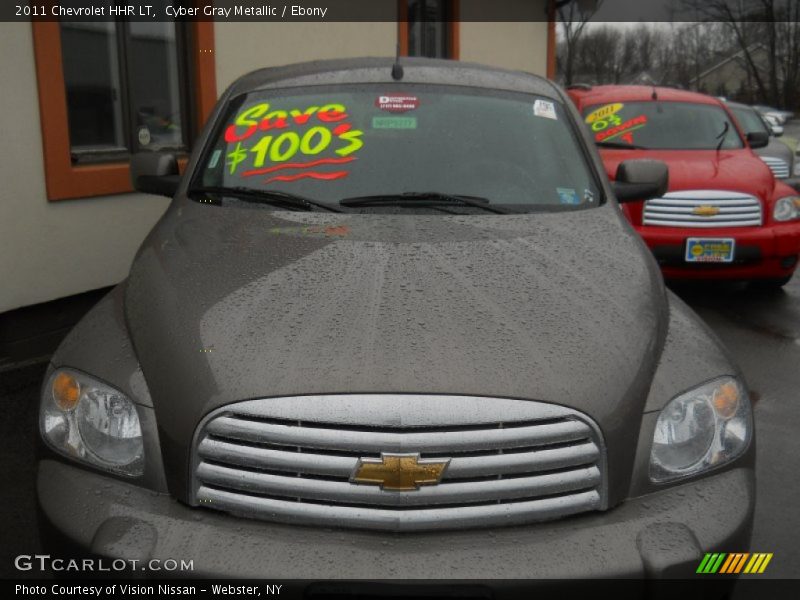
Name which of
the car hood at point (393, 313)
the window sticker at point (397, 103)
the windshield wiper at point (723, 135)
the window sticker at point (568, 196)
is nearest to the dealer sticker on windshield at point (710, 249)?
the windshield wiper at point (723, 135)

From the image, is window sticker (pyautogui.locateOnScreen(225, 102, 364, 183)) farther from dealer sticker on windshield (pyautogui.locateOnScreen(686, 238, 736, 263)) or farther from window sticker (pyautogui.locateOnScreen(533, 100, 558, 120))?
dealer sticker on windshield (pyautogui.locateOnScreen(686, 238, 736, 263))

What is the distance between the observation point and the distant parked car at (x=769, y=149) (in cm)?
1097

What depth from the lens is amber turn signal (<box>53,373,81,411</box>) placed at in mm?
2227

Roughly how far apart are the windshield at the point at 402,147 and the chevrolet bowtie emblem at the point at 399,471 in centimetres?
130

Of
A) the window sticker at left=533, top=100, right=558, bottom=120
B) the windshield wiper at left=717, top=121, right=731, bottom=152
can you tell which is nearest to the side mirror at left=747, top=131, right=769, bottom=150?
the windshield wiper at left=717, top=121, right=731, bottom=152

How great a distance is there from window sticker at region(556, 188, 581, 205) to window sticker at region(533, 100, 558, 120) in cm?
48

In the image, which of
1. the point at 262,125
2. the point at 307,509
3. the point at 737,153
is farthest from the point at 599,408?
the point at 737,153

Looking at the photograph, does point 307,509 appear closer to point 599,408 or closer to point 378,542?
point 378,542

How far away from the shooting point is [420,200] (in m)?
3.11

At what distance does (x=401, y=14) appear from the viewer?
991 centimetres

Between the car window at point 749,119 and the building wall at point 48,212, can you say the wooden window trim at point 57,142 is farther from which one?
the car window at point 749,119

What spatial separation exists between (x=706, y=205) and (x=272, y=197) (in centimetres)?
A: 439

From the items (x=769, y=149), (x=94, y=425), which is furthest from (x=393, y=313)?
(x=769, y=149)

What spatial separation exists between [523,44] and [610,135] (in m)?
5.23
